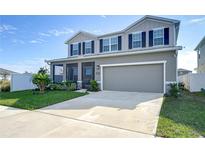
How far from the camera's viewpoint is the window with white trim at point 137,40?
42.3 ft

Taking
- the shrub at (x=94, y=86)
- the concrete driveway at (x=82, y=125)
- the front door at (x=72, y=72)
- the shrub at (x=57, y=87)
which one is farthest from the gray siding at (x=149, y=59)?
the concrete driveway at (x=82, y=125)

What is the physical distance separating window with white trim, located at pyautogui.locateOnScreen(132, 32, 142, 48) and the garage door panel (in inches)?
101

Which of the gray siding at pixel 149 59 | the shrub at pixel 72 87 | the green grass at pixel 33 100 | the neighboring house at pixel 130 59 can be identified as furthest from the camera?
the shrub at pixel 72 87

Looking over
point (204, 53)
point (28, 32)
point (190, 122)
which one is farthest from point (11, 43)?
point (204, 53)

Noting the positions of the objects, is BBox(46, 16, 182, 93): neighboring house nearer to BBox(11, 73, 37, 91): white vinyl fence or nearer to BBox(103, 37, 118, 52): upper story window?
BBox(103, 37, 118, 52): upper story window

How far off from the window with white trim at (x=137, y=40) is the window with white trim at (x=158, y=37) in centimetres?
121

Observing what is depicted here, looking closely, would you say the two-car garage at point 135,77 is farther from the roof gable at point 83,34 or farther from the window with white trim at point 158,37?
the roof gable at point 83,34

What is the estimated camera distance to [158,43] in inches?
473

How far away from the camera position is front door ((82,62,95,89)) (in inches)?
527

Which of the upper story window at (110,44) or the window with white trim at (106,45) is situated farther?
the window with white trim at (106,45)

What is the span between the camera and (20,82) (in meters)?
15.3

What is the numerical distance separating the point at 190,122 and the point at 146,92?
6.35 m
